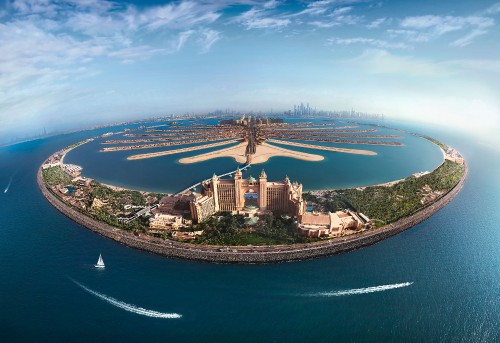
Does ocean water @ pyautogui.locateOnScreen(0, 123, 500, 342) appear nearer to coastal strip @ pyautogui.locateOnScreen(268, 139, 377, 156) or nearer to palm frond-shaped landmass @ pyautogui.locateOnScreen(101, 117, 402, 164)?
palm frond-shaped landmass @ pyautogui.locateOnScreen(101, 117, 402, 164)

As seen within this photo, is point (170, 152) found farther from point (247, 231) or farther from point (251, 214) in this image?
point (247, 231)

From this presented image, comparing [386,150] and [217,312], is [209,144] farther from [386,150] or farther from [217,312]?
[217,312]

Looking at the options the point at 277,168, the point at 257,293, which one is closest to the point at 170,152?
the point at 277,168

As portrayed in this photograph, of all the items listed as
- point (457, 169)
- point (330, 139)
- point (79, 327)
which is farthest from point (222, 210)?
point (330, 139)

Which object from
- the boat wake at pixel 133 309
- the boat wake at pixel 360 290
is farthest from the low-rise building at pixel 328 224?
the boat wake at pixel 133 309

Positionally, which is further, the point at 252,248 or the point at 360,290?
the point at 252,248

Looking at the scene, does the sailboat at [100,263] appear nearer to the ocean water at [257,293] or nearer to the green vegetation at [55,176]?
the ocean water at [257,293]
